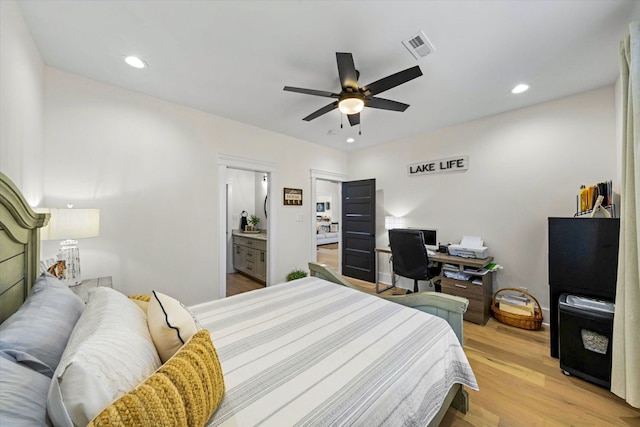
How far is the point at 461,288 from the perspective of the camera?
9.86 ft

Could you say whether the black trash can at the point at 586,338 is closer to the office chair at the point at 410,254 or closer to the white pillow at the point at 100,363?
the office chair at the point at 410,254

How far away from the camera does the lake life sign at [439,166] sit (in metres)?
3.49

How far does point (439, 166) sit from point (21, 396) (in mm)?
4276

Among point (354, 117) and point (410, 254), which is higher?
point (354, 117)

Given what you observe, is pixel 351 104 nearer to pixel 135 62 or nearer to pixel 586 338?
pixel 135 62

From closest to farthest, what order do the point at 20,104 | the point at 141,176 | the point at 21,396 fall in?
the point at 21,396 < the point at 20,104 < the point at 141,176

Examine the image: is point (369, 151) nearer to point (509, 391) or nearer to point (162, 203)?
point (162, 203)

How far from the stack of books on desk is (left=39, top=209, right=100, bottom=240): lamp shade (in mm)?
4471

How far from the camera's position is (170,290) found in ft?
9.28

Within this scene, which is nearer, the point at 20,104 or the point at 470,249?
the point at 20,104

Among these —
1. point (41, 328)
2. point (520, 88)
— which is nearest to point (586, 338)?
point (520, 88)

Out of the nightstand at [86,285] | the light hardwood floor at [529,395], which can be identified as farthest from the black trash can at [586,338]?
the nightstand at [86,285]

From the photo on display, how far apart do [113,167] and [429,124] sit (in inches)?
159

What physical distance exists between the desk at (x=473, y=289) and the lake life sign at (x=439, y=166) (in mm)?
1366
